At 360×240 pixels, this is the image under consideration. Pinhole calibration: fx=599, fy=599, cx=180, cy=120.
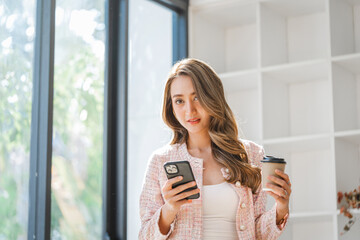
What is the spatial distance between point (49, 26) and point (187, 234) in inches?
48.2

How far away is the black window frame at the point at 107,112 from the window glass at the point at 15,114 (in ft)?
0.12

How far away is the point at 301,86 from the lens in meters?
3.52

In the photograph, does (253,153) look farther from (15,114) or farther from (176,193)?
(15,114)

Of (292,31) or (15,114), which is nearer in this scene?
(15,114)

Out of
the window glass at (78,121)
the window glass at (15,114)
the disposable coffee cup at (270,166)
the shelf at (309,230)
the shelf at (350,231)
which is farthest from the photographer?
the shelf at (309,230)

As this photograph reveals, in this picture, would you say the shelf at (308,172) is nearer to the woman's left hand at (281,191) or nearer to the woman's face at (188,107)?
the woman's face at (188,107)

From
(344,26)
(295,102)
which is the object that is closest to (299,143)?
(295,102)

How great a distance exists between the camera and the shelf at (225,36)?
3.65 m

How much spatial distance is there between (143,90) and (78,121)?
0.60m

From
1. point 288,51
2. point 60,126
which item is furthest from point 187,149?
point 288,51

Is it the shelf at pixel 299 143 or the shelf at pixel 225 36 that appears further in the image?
the shelf at pixel 225 36

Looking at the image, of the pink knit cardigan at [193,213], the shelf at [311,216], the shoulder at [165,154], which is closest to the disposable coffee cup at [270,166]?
the pink knit cardigan at [193,213]

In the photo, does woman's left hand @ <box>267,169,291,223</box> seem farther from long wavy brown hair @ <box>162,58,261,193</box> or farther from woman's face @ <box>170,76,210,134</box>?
woman's face @ <box>170,76,210,134</box>

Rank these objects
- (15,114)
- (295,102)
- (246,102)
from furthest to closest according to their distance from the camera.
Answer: (246,102) < (295,102) < (15,114)
